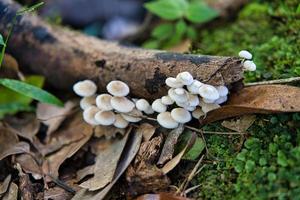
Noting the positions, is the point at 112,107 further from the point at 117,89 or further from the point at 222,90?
the point at 222,90

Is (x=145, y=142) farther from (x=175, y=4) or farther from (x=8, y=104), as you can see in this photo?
(x=175, y=4)

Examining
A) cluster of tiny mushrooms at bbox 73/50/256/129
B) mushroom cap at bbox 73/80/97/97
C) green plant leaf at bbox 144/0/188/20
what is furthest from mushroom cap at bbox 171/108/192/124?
green plant leaf at bbox 144/0/188/20

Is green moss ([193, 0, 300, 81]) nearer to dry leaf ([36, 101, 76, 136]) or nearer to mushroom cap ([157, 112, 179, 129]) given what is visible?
mushroom cap ([157, 112, 179, 129])

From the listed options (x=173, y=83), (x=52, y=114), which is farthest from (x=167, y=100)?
(x=52, y=114)

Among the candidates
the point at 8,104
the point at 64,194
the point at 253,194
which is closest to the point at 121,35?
the point at 8,104

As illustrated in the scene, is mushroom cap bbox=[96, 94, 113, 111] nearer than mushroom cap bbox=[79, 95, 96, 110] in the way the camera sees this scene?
Yes

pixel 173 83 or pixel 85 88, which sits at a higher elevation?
pixel 173 83

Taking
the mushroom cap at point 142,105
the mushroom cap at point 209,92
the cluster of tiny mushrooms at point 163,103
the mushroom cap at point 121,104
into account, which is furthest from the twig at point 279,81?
the mushroom cap at point 121,104

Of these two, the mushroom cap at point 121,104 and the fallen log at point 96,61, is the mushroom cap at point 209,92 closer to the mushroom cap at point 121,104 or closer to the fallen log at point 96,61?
the fallen log at point 96,61
